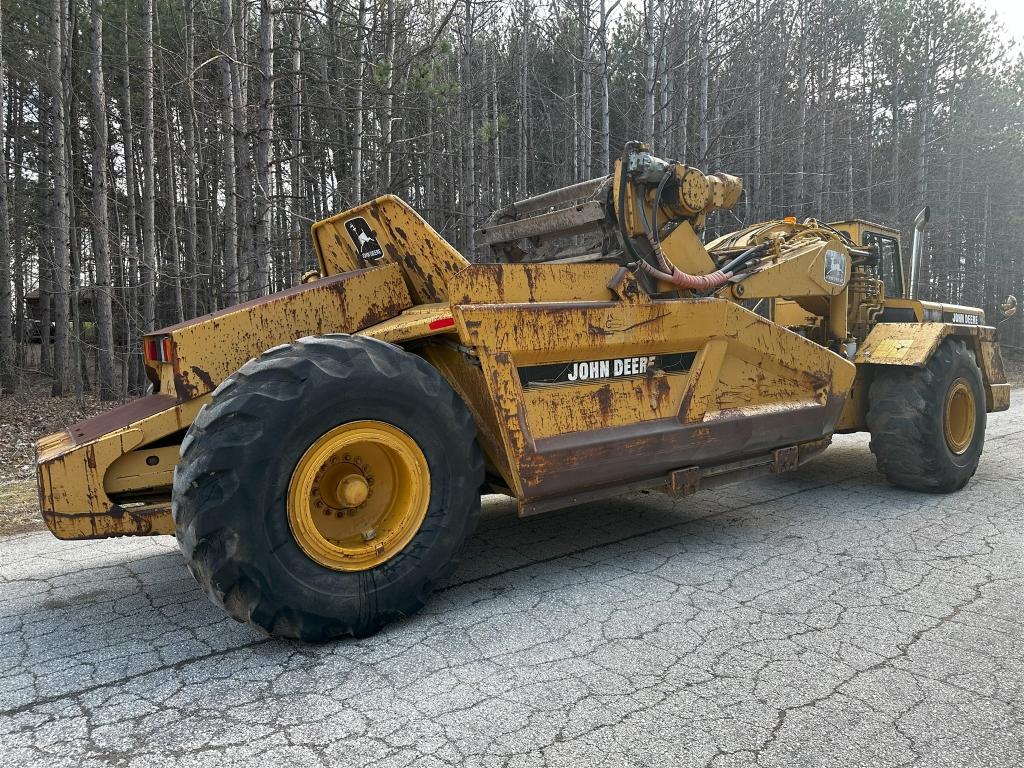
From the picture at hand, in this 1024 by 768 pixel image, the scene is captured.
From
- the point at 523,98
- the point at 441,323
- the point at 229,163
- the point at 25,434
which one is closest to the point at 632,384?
the point at 441,323

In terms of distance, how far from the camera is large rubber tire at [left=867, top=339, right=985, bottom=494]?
565 cm

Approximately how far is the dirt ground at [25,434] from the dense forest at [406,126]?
32.4 inches

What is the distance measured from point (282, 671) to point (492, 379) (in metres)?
1.54

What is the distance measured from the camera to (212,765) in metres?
2.20

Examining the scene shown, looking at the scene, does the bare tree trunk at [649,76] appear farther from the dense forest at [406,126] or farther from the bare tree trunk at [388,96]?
the bare tree trunk at [388,96]

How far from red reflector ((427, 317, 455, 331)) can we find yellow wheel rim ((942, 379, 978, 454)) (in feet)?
15.4

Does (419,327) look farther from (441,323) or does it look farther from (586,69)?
(586,69)

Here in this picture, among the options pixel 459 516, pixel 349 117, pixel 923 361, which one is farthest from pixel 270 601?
pixel 349 117

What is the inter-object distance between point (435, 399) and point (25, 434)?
901cm

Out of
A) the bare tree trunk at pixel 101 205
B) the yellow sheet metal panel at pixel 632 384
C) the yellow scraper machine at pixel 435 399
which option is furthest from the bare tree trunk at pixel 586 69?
the yellow sheet metal panel at pixel 632 384

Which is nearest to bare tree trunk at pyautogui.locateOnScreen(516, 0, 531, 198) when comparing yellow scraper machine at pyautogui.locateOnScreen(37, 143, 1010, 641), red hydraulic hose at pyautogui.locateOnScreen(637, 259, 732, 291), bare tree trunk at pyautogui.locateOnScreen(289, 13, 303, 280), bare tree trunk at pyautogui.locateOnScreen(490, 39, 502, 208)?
bare tree trunk at pyautogui.locateOnScreen(490, 39, 502, 208)

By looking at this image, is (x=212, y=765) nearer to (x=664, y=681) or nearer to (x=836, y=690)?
(x=664, y=681)

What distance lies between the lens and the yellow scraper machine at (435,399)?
2.91 m

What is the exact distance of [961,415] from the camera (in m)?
6.23
